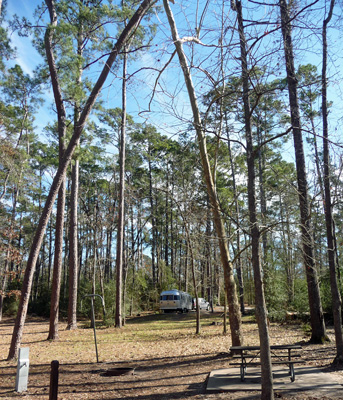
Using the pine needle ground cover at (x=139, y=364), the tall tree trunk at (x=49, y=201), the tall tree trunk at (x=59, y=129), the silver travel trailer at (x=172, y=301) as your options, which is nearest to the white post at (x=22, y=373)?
the pine needle ground cover at (x=139, y=364)

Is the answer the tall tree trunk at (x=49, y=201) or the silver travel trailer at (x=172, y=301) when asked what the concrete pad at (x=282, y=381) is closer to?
the tall tree trunk at (x=49, y=201)

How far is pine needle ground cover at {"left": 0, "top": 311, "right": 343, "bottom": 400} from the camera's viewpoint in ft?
19.2

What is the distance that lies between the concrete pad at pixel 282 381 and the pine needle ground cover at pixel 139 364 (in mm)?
198

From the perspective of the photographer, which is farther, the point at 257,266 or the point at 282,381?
the point at 282,381

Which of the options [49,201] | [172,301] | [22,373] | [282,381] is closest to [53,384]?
[22,373]

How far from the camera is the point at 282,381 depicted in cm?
557

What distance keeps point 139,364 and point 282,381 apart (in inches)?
156

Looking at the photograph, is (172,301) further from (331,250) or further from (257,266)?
(257,266)

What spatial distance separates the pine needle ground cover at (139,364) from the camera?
5.84 meters

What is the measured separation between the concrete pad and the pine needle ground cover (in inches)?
7.8

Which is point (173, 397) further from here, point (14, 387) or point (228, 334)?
point (228, 334)

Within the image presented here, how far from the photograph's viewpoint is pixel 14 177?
1650cm

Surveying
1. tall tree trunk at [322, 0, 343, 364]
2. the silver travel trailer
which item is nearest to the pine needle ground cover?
tall tree trunk at [322, 0, 343, 364]

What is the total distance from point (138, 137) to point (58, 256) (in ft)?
50.7
